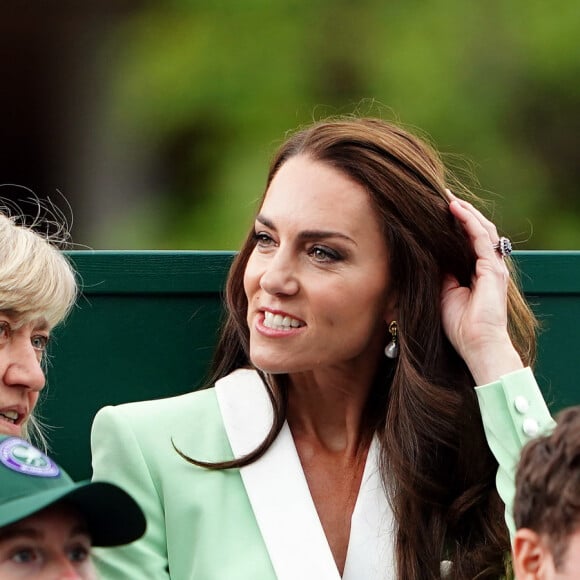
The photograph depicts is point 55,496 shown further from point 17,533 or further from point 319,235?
point 319,235

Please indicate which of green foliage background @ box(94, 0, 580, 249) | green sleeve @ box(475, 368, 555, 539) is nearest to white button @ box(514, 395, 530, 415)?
green sleeve @ box(475, 368, 555, 539)

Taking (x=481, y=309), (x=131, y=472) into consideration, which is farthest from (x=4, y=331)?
(x=481, y=309)

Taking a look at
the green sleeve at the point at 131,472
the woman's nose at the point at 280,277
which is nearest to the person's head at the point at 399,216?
the woman's nose at the point at 280,277

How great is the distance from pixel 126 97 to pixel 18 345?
119 inches

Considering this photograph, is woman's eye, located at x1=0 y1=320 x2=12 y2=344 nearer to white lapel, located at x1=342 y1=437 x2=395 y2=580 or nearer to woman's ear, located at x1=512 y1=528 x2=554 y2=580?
white lapel, located at x1=342 y1=437 x2=395 y2=580

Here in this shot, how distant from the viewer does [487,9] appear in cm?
626

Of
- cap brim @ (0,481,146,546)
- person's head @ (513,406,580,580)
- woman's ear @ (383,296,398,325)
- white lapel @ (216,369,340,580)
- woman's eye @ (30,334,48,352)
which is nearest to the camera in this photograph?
cap brim @ (0,481,146,546)

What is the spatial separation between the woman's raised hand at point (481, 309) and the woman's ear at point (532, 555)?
3.17 ft

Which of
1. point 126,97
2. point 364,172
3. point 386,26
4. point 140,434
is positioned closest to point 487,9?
point 386,26

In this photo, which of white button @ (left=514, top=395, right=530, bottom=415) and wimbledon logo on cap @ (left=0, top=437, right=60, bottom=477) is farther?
white button @ (left=514, top=395, right=530, bottom=415)

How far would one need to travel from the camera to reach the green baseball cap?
239 cm

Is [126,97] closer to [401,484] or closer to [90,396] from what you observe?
[90,396]

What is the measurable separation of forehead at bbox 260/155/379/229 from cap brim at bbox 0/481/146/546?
1183mm

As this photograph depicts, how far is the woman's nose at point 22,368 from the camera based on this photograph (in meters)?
3.24
